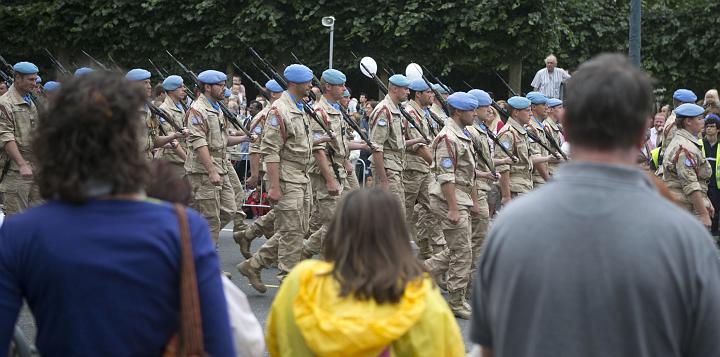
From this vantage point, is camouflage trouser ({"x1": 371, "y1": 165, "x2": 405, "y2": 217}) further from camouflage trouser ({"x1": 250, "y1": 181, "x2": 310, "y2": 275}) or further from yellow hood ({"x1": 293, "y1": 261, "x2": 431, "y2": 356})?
yellow hood ({"x1": 293, "y1": 261, "x2": 431, "y2": 356})

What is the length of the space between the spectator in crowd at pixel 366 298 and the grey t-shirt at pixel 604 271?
3.12ft

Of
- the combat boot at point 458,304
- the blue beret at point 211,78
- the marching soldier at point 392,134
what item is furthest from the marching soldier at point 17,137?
the combat boot at point 458,304

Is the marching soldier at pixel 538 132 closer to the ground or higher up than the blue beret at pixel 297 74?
closer to the ground

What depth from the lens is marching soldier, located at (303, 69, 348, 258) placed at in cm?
1173

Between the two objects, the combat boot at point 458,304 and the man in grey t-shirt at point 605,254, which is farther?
the combat boot at point 458,304

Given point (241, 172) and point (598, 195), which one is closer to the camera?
point (598, 195)

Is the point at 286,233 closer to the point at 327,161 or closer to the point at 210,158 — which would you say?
the point at 327,161

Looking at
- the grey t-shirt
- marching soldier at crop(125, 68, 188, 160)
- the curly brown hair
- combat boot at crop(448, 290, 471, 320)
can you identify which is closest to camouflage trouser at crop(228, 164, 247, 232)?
marching soldier at crop(125, 68, 188, 160)

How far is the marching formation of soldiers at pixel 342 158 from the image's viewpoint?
35.3ft

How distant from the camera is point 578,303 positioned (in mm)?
3066

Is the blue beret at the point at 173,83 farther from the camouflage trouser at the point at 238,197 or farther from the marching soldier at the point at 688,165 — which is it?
the marching soldier at the point at 688,165

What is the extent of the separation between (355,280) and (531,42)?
943 inches

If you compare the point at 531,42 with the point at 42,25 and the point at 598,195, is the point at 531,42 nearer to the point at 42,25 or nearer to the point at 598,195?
the point at 42,25

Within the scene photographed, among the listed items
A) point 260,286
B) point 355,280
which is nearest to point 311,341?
point 355,280
